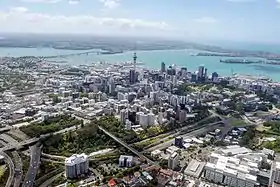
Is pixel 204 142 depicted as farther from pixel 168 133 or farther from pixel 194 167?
pixel 194 167

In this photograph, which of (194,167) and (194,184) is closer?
(194,184)

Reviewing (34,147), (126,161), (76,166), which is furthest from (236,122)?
(34,147)

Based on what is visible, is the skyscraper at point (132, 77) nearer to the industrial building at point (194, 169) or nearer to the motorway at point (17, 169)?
the industrial building at point (194, 169)

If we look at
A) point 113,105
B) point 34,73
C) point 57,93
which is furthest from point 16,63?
point 113,105

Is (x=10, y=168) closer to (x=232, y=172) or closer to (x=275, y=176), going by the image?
(x=232, y=172)

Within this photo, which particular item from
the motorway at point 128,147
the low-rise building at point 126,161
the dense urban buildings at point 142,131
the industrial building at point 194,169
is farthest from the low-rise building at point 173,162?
the low-rise building at point 126,161

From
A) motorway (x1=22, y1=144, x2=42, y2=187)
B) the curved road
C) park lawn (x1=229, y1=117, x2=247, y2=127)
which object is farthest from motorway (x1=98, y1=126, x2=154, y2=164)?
park lawn (x1=229, y1=117, x2=247, y2=127)
